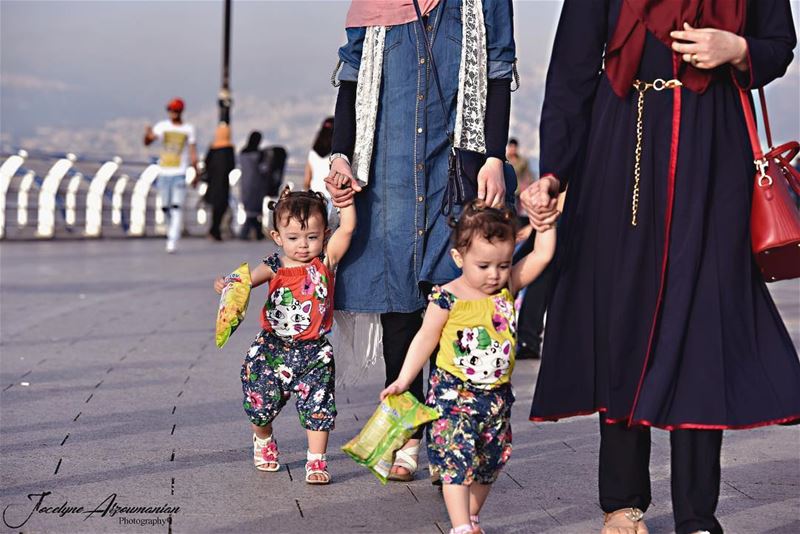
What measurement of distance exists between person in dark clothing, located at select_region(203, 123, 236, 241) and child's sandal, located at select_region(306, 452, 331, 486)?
62.9ft

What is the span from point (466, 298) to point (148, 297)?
8.78 meters

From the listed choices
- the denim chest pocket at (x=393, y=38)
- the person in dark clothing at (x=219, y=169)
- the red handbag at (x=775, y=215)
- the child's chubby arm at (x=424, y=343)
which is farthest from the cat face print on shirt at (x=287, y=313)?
the person in dark clothing at (x=219, y=169)

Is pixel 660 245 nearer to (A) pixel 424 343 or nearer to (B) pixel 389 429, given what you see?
(A) pixel 424 343

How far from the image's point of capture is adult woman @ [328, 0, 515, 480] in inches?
202

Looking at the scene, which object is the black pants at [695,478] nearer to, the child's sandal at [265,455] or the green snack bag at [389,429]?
the green snack bag at [389,429]

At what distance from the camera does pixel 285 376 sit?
5371mm

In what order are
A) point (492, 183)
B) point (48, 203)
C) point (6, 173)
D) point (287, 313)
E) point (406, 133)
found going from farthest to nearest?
point (48, 203), point (6, 173), point (287, 313), point (406, 133), point (492, 183)

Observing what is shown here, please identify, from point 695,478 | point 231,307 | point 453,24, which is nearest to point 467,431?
point 695,478

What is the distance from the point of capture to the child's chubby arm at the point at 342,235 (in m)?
5.22

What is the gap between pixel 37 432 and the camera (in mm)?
6051

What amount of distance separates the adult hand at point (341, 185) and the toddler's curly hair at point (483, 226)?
0.89 metres

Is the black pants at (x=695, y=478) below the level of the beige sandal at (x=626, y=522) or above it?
above

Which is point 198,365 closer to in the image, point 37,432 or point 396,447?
point 37,432

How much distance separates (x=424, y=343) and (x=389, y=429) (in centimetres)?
27
